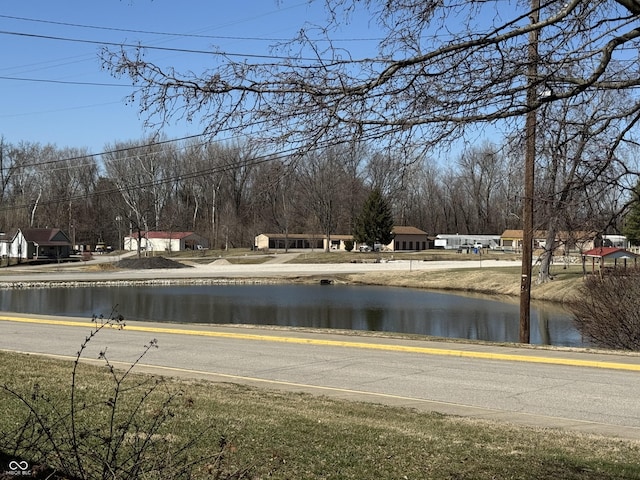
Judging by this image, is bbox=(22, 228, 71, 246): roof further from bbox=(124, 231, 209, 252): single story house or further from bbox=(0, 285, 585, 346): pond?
bbox=(0, 285, 585, 346): pond

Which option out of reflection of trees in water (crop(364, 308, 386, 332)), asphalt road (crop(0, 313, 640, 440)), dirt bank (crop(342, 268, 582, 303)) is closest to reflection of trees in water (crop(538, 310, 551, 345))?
reflection of trees in water (crop(364, 308, 386, 332))

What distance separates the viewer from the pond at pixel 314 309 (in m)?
29.2

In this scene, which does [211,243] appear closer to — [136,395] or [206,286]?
[206,286]

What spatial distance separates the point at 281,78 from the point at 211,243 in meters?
107

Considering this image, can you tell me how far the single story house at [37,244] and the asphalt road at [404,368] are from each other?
227ft

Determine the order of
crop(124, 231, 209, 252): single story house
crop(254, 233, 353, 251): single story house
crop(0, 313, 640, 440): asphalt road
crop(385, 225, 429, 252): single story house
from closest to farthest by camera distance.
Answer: crop(0, 313, 640, 440): asphalt road
crop(124, 231, 209, 252): single story house
crop(254, 233, 353, 251): single story house
crop(385, 225, 429, 252): single story house

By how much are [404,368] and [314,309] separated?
2441 centimetres

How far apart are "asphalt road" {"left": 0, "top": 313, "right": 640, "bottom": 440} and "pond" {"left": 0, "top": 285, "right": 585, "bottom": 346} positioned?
369 inches

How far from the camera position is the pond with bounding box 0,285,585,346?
29.2 meters

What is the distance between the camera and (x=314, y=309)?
37656mm

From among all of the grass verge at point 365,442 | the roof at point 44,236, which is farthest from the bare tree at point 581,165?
the roof at point 44,236

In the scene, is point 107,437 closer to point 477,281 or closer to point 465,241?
point 477,281

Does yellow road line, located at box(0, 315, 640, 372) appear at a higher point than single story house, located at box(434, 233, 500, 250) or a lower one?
lower

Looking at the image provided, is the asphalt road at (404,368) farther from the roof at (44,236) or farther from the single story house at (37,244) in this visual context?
the single story house at (37,244)
